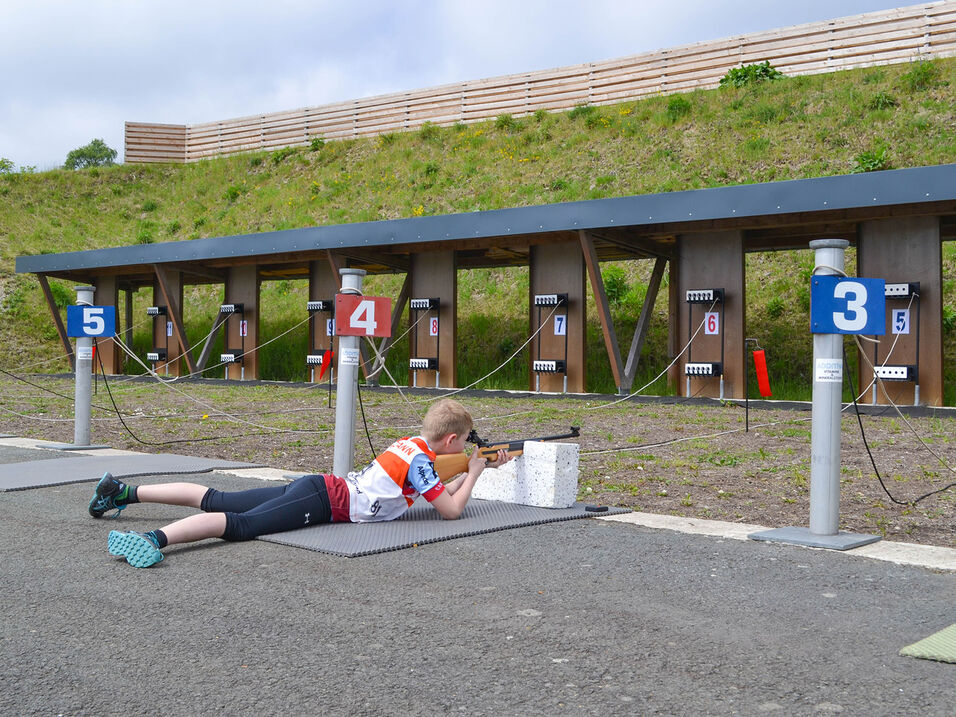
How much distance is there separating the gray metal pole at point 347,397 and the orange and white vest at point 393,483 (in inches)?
68.3

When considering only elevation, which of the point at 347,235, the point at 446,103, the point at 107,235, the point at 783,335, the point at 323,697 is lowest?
the point at 323,697

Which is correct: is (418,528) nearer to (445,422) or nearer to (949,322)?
(445,422)

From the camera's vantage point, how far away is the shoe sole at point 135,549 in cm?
519

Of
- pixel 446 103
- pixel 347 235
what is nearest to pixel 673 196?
pixel 347 235

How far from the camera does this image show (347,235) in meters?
22.0

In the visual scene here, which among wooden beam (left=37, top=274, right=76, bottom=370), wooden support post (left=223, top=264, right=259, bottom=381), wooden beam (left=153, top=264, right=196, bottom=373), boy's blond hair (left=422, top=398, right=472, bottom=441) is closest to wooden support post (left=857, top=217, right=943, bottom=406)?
boy's blond hair (left=422, top=398, right=472, bottom=441)

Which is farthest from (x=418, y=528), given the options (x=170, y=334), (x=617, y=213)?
(x=170, y=334)

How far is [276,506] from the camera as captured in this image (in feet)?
19.9

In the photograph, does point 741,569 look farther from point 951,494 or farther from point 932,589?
point 951,494

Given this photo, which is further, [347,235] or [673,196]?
[347,235]

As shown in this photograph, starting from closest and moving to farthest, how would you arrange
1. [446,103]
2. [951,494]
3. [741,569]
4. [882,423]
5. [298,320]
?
[741,569], [951,494], [882,423], [298,320], [446,103]

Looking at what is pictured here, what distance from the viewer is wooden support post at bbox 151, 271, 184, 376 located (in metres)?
27.7

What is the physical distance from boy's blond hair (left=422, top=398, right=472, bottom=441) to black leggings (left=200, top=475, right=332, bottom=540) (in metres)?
0.83

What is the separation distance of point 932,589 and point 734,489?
3.38 m
